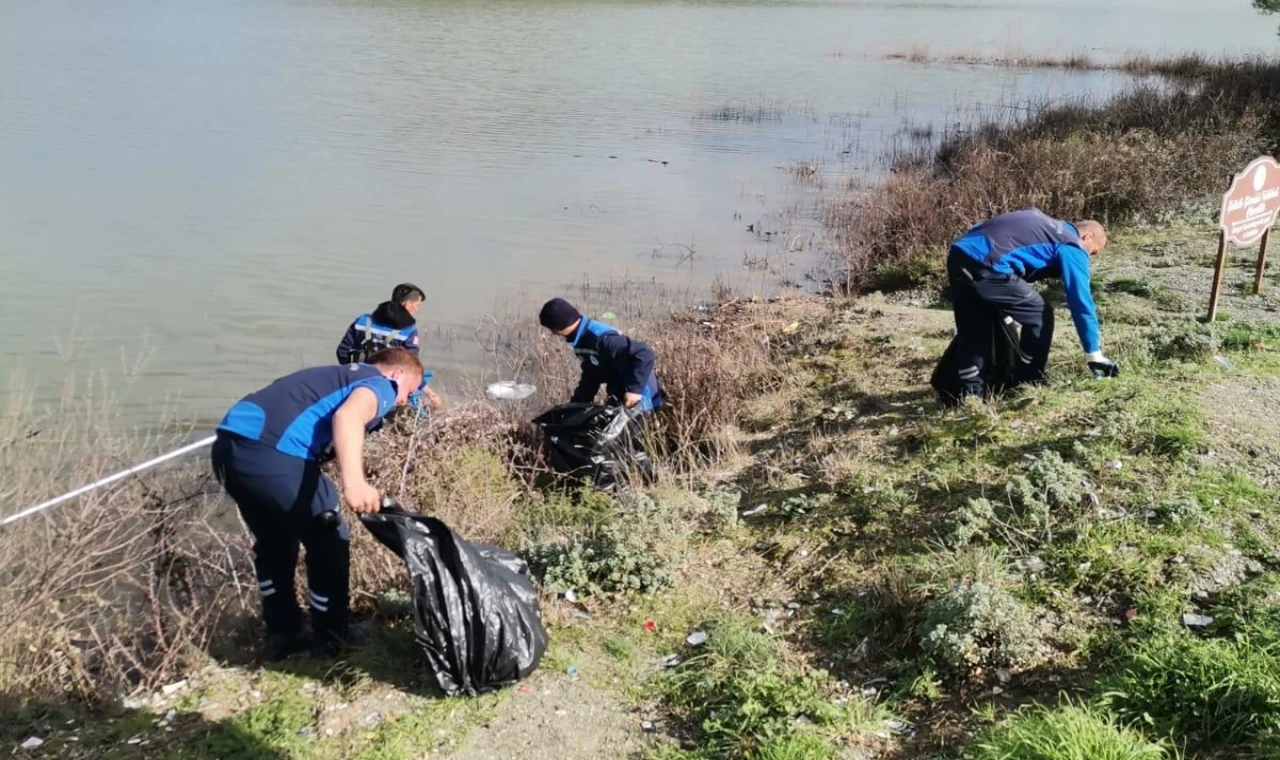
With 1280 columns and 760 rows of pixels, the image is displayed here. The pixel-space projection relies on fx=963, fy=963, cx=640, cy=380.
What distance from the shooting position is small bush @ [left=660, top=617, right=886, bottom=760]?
339 centimetres

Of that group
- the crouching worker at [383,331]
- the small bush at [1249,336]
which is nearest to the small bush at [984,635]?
the small bush at [1249,336]

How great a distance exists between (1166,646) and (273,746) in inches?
128

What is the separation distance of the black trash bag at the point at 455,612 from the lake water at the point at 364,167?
2559 millimetres

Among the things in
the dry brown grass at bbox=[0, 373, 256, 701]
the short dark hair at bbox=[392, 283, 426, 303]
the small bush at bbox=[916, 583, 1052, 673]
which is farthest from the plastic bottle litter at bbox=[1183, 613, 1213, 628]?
the short dark hair at bbox=[392, 283, 426, 303]

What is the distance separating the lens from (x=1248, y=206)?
7.10 meters

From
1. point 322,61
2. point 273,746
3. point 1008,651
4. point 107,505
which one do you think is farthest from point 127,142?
point 1008,651

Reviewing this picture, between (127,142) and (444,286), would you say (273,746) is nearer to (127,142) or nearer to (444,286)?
(444,286)

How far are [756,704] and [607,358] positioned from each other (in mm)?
3242

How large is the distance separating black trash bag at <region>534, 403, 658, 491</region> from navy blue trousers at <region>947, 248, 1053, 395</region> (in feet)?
7.08

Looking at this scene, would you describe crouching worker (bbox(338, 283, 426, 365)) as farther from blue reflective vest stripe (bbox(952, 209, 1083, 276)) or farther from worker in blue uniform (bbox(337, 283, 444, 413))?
blue reflective vest stripe (bbox(952, 209, 1083, 276))

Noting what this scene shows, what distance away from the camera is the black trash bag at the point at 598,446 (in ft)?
20.1

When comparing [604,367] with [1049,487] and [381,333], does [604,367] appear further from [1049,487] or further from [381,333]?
[1049,487]

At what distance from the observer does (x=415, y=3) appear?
154ft

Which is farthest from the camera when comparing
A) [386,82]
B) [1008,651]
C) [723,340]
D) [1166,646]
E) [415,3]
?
[415,3]
